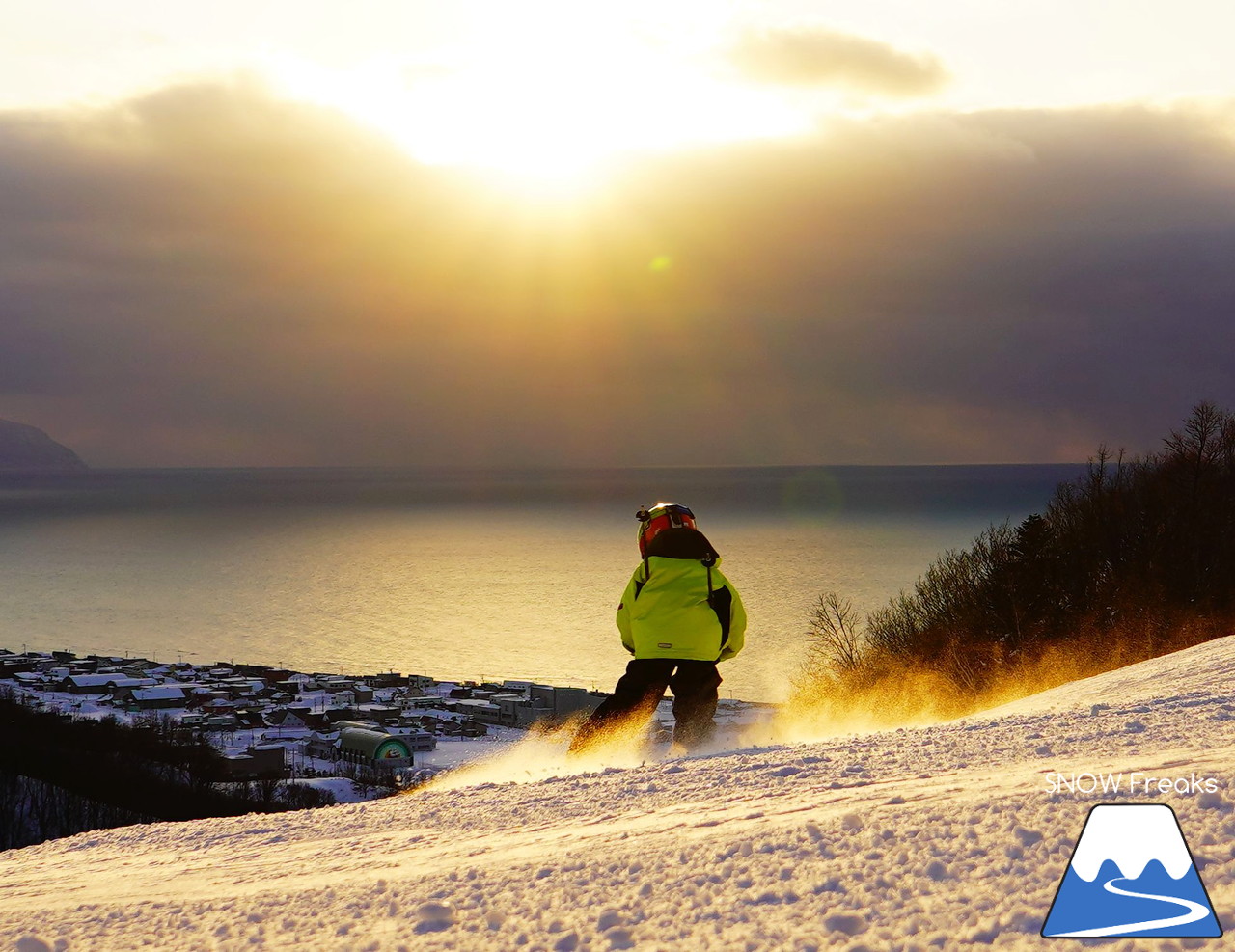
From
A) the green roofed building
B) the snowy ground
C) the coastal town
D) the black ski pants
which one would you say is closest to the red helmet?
the black ski pants

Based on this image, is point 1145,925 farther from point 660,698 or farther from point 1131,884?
point 660,698

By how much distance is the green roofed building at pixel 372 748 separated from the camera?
37.6m

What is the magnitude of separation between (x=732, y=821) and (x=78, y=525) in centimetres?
20807

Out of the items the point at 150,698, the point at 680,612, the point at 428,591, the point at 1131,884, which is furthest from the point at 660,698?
the point at 428,591

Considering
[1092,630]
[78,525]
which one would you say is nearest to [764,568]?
[1092,630]

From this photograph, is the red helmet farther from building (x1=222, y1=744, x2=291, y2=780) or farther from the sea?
the sea

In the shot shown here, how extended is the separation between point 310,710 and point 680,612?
1938 inches

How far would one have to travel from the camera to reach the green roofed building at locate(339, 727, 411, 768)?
37.6m

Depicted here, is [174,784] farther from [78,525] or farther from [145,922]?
[78,525]

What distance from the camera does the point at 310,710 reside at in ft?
176

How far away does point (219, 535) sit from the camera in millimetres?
164625

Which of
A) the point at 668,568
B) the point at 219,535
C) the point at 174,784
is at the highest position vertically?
the point at 219,535

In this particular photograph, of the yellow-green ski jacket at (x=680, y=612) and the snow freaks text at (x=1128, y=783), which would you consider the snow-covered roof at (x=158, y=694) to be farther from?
the snow freaks text at (x=1128, y=783)

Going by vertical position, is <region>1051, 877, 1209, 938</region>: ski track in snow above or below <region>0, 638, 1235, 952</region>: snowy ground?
below
